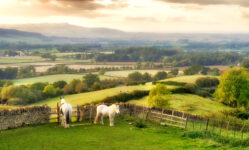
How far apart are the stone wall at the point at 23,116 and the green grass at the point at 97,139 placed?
30.0 inches

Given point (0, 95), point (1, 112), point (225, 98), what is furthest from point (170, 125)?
point (0, 95)

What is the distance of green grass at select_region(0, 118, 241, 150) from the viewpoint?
14.9 meters

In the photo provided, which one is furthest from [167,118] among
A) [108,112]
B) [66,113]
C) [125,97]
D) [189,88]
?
[189,88]

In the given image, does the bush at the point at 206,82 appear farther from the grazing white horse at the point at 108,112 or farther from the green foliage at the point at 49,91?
the grazing white horse at the point at 108,112

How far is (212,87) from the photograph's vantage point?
212 ft

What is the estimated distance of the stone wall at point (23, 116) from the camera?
1844 centimetres

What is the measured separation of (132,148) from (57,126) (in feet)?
24.4

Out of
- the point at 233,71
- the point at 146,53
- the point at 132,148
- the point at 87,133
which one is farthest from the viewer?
the point at 146,53

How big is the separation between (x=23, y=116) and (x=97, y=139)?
22.1 feet

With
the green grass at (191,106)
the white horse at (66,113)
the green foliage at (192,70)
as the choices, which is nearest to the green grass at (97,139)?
the white horse at (66,113)

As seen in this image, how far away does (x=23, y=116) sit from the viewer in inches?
769

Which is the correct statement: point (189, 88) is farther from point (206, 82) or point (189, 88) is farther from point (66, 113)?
point (66, 113)

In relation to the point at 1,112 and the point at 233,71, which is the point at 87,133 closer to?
the point at 1,112

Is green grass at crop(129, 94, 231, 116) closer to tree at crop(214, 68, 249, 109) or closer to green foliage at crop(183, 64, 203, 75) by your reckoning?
tree at crop(214, 68, 249, 109)
